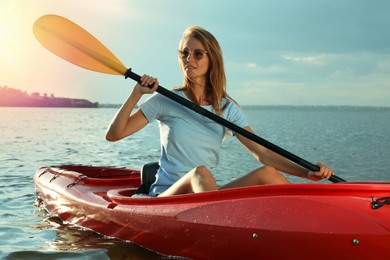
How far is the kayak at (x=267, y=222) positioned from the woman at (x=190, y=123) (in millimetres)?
205

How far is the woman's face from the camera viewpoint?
3.82 metres

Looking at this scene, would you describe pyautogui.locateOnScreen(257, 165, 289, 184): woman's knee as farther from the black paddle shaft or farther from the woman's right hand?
the woman's right hand

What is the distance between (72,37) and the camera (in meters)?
4.68

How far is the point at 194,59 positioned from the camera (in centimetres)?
384

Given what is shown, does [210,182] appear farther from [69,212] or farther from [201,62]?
[69,212]

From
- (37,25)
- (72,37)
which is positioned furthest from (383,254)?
(37,25)

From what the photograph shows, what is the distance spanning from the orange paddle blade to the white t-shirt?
35.8 inches

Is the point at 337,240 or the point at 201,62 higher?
the point at 201,62

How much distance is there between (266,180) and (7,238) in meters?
2.57

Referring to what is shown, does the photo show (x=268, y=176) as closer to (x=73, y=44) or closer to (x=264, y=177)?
(x=264, y=177)

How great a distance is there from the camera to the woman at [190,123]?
12.1ft

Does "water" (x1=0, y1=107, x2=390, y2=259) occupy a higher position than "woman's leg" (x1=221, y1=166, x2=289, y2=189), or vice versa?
"woman's leg" (x1=221, y1=166, x2=289, y2=189)

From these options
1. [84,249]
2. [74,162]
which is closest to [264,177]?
[84,249]

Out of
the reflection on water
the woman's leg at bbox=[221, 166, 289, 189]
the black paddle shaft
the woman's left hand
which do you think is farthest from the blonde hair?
the reflection on water
